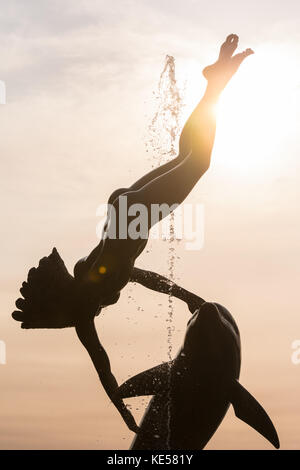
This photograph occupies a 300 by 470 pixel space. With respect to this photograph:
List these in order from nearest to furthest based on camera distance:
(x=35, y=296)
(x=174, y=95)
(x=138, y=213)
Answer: (x=138, y=213)
(x=35, y=296)
(x=174, y=95)

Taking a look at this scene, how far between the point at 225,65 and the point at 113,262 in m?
4.51

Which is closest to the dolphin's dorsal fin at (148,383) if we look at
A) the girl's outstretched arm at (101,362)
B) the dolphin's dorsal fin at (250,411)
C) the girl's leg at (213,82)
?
the girl's outstretched arm at (101,362)

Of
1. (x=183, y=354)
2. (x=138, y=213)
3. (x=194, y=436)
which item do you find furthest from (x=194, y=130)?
(x=194, y=436)

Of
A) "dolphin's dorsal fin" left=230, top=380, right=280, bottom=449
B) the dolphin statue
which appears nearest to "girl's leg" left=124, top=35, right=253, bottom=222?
the dolphin statue

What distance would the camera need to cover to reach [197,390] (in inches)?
777

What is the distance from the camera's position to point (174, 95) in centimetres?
2319

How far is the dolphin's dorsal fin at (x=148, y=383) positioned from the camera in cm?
1944

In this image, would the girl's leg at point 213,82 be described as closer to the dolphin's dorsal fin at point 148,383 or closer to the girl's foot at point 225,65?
the girl's foot at point 225,65

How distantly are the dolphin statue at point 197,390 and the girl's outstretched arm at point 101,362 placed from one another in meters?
0.26

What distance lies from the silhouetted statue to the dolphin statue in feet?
1.74

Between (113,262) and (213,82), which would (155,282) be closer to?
(113,262)

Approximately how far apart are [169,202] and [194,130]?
63.2 inches
